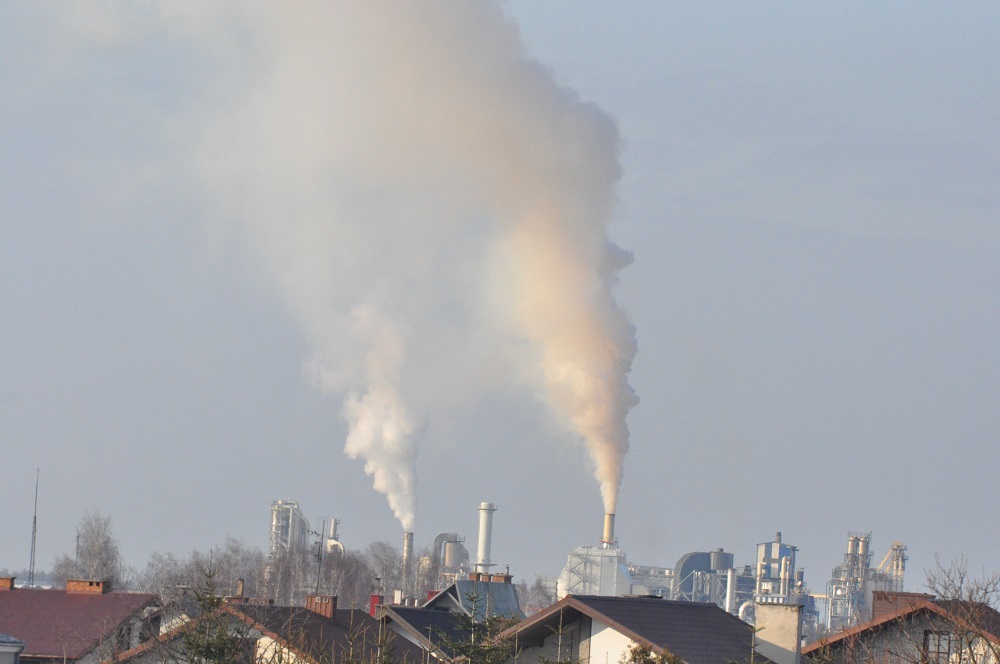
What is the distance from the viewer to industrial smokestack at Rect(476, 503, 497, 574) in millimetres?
116250

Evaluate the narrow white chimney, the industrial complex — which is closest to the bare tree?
the industrial complex

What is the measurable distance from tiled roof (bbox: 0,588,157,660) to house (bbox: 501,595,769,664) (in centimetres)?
1128

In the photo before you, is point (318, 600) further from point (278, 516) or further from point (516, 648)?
point (278, 516)

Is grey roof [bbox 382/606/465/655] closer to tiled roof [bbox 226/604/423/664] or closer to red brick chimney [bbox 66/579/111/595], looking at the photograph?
tiled roof [bbox 226/604/423/664]

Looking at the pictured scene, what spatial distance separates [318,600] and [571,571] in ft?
239

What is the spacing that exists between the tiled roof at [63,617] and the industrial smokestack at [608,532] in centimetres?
6960

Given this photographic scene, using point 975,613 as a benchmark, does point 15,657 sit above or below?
below

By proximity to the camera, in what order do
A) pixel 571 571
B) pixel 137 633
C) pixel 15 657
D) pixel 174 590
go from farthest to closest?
1. pixel 571 571
2. pixel 174 590
3. pixel 137 633
4. pixel 15 657

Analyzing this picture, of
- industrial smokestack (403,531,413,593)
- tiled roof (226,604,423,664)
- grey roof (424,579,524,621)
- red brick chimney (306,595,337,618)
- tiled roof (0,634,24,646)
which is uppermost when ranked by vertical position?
industrial smokestack (403,531,413,593)

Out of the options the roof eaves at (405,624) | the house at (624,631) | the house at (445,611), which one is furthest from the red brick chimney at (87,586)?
the house at (624,631)

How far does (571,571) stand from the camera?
364 ft

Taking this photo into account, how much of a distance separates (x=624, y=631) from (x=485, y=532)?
296ft

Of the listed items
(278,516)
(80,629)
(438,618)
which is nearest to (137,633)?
(80,629)

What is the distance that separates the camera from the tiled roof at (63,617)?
1415 inches
